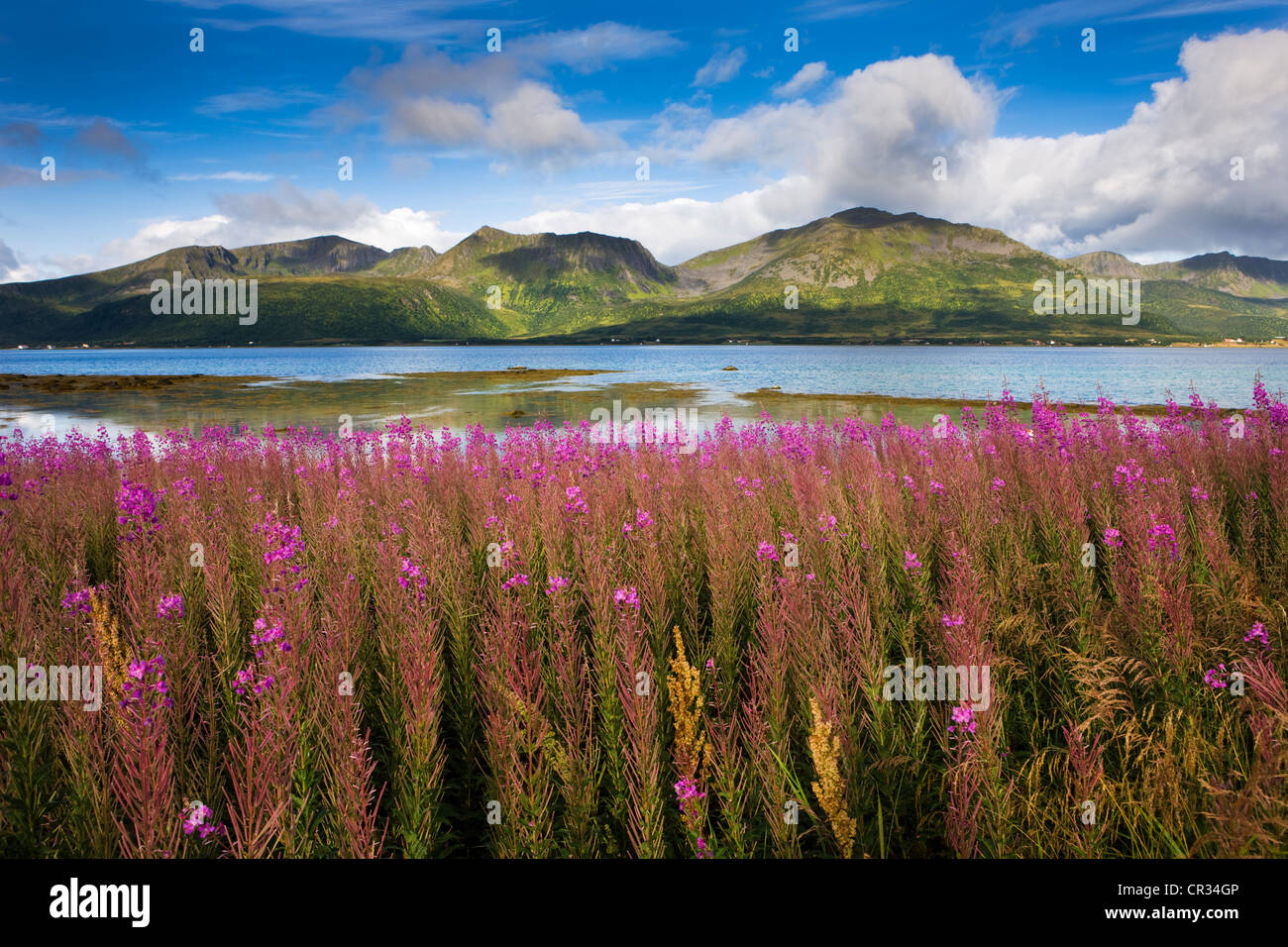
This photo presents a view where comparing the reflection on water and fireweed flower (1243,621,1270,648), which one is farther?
the reflection on water

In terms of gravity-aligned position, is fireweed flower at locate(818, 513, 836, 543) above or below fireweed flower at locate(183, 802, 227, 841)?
above

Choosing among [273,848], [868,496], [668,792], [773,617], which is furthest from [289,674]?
[868,496]

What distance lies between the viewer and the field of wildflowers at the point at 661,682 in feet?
9.63

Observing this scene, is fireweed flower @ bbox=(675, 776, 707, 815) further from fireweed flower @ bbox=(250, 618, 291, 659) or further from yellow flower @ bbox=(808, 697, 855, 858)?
fireweed flower @ bbox=(250, 618, 291, 659)

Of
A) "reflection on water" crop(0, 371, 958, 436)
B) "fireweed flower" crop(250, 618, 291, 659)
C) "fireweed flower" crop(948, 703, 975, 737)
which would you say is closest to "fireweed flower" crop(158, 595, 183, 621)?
"fireweed flower" crop(250, 618, 291, 659)

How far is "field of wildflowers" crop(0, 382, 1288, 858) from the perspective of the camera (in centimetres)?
294

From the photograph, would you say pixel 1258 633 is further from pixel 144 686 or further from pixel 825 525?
pixel 144 686

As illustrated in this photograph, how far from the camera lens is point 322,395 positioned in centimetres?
4781

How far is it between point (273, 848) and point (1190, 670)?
5303 mm

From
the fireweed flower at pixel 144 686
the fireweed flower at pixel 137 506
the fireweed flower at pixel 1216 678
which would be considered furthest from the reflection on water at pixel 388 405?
the fireweed flower at pixel 144 686

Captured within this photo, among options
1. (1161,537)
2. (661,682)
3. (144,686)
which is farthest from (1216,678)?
(144,686)

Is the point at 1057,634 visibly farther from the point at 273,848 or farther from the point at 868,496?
the point at 273,848

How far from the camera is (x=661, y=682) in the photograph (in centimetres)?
437
